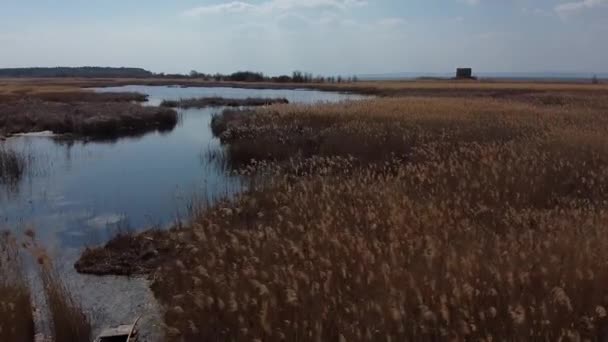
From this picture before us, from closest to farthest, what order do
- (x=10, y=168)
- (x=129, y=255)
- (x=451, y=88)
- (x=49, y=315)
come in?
(x=49, y=315), (x=129, y=255), (x=10, y=168), (x=451, y=88)

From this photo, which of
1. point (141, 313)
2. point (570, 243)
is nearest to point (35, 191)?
point (141, 313)

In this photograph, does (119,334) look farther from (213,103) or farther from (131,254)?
(213,103)

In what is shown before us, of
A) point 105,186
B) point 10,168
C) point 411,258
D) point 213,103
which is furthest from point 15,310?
point 213,103

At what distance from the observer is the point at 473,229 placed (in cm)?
778

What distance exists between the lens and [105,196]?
15836 millimetres

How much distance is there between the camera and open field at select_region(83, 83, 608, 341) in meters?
5.32

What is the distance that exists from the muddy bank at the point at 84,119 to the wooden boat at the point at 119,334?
24.8 m

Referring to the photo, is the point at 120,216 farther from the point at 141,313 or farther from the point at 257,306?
the point at 257,306

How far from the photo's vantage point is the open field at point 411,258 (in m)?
5.32

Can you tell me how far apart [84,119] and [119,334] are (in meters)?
27.9

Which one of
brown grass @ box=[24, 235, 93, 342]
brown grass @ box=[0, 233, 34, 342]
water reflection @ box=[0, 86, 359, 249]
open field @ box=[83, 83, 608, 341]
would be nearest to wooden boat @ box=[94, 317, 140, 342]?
brown grass @ box=[24, 235, 93, 342]

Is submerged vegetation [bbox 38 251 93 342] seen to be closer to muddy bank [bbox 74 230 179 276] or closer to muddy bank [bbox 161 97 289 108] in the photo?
muddy bank [bbox 74 230 179 276]

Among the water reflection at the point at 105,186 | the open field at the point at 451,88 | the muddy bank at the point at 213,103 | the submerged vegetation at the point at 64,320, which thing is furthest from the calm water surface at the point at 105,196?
the open field at the point at 451,88

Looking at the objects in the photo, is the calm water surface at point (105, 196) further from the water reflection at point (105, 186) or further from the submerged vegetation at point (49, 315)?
the submerged vegetation at point (49, 315)
